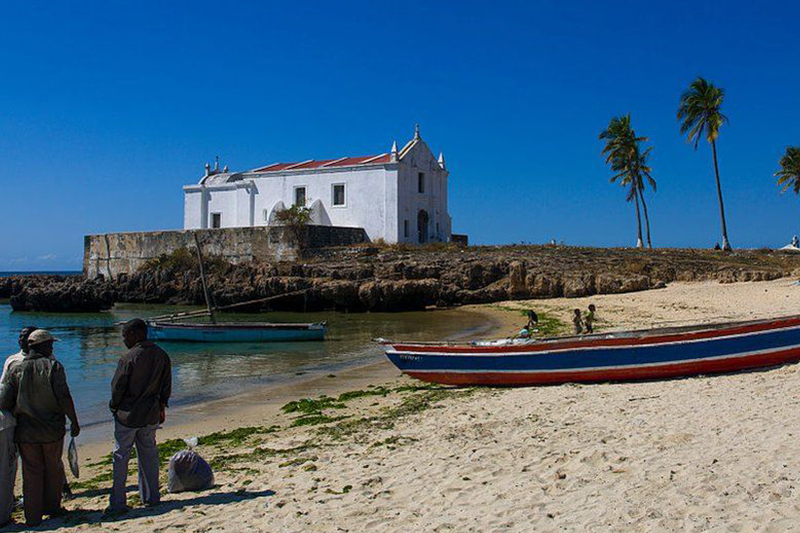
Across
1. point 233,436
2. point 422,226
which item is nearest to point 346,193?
point 422,226

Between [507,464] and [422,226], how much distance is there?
4334 centimetres

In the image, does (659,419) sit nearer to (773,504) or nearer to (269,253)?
(773,504)

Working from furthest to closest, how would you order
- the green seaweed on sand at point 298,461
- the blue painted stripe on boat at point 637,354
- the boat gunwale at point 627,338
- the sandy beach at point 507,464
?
the boat gunwale at point 627,338 → the blue painted stripe on boat at point 637,354 → the green seaweed on sand at point 298,461 → the sandy beach at point 507,464

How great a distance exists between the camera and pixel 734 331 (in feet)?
36.4

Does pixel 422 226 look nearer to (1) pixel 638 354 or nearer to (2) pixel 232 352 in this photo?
(2) pixel 232 352

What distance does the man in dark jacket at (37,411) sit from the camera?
5895 millimetres

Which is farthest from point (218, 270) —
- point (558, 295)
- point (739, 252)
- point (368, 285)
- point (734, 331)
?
point (734, 331)

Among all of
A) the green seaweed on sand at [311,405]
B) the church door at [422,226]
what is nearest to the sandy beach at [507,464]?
the green seaweed on sand at [311,405]

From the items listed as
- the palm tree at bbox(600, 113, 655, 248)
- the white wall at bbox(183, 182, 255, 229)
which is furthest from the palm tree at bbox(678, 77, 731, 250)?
the white wall at bbox(183, 182, 255, 229)

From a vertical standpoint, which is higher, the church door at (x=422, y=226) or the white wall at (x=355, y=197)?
the white wall at (x=355, y=197)

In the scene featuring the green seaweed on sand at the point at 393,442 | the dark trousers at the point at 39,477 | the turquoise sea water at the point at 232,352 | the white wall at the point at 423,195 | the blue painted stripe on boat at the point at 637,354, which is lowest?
the turquoise sea water at the point at 232,352

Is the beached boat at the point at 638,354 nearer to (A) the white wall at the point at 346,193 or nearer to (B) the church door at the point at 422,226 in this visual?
(A) the white wall at the point at 346,193

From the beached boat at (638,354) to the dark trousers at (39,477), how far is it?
770cm

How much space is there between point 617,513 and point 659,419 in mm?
3437
